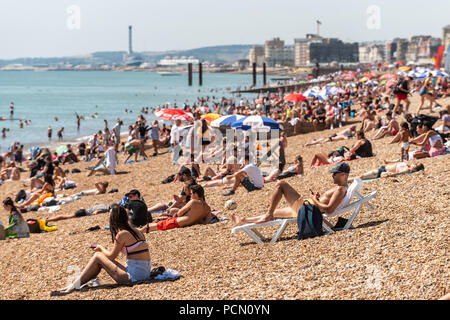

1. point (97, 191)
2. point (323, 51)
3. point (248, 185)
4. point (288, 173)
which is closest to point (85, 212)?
point (97, 191)

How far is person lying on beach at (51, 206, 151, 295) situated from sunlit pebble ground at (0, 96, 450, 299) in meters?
0.15

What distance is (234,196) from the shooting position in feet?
31.0

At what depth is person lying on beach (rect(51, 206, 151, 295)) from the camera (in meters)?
5.30

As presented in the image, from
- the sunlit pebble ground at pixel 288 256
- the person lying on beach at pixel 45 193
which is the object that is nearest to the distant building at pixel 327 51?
the person lying on beach at pixel 45 193

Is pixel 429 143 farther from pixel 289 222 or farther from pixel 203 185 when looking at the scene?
pixel 289 222

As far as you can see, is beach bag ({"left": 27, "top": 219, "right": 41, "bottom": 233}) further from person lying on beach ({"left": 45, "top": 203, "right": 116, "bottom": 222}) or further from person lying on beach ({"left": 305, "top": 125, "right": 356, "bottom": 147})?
person lying on beach ({"left": 305, "top": 125, "right": 356, "bottom": 147})

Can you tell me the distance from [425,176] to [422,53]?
19004 centimetres

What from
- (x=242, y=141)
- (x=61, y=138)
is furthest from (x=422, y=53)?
(x=242, y=141)

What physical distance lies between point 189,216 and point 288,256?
88.0 inches

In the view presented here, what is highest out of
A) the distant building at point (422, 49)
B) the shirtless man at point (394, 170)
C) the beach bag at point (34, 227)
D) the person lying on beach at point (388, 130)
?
the distant building at point (422, 49)

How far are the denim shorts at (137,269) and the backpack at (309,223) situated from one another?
1744 mm

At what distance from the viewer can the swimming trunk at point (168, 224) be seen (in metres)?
7.68

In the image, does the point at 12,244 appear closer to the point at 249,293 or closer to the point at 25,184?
the point at 249,293

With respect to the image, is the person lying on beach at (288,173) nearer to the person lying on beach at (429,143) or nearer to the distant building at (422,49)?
the person lying on beach at (429,143)
